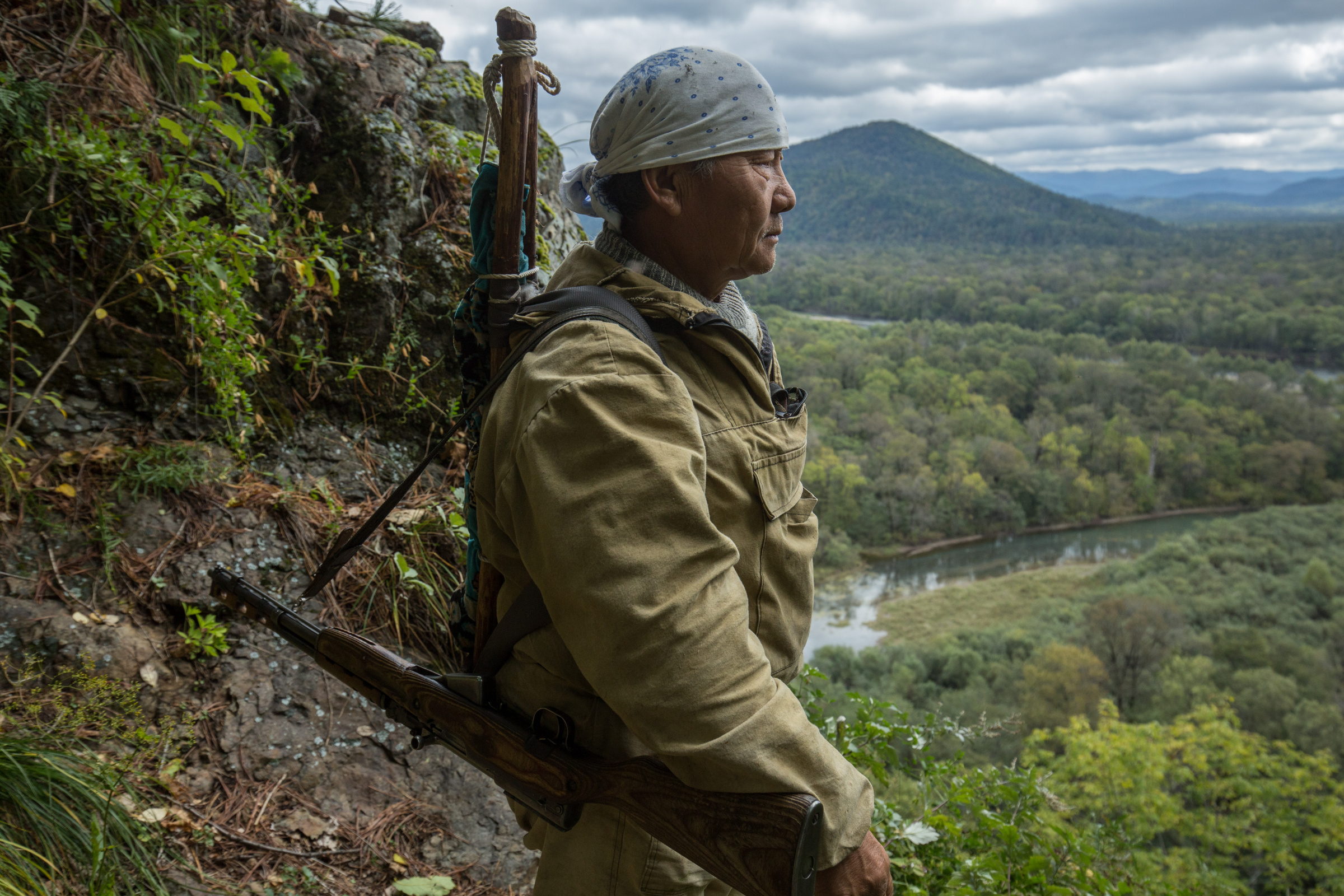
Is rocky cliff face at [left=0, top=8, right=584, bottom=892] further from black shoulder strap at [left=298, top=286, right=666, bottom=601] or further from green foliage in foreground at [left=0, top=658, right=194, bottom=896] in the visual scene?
black shoulder strap at [left=298, top=286, right=666, bottom=601]

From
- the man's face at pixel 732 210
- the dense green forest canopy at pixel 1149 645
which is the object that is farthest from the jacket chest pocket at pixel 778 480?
the dense green forest canopy at pixel 1149 645

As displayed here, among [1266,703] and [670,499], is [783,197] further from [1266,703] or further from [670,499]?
[1266,703]

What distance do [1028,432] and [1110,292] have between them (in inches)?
1133

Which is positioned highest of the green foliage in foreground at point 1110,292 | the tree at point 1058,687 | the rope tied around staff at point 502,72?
the rope tied around staff at point 502,72

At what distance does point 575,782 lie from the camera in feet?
3.57

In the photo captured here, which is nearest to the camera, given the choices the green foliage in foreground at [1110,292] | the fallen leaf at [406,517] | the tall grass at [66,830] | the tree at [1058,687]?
the tall grass at [66,830]

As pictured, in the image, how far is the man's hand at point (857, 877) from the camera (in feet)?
3.28

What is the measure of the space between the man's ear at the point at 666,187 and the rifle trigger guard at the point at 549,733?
0.82 metres

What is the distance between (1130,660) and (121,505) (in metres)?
32.6

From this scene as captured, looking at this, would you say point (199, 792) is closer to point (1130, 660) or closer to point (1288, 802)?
point (1288, 802)

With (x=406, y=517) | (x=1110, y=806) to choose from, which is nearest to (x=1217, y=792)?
(x=1110, y=806)

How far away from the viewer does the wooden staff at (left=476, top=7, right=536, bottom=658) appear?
128 centimetres

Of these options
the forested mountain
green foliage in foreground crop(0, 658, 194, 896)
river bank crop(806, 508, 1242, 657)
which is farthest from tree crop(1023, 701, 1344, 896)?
the forested mountain

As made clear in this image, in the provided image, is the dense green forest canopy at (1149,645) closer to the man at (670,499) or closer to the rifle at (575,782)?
the rifle at (575,782)
